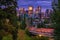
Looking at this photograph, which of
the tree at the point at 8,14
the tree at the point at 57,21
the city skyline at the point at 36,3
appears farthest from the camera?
the city skyline at the point at 36,3

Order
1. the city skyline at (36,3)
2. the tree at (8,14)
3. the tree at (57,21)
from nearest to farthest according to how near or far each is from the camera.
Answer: the tree at (57,21) < the tree at (8,14) < the city skyline at (36,3)

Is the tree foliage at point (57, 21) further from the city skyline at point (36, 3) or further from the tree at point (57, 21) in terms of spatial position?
the city skyline at point (36, 3)

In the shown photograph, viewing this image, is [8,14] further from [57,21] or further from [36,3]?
[36,3]

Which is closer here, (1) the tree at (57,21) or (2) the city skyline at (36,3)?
(1) the tree at (57,21)

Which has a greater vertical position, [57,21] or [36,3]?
[57,21]

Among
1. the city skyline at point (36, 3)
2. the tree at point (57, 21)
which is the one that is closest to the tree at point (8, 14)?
the tree at point (57, 21)

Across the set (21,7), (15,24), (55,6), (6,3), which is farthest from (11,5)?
(21,7)

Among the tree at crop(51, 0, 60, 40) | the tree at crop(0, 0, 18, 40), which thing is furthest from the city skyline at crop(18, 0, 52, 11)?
the tree at crop(51, 0, 60, 40)

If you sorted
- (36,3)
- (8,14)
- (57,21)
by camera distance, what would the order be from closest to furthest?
(57,21) → (8,14) → (36,3)

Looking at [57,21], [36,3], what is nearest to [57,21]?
[57,21]

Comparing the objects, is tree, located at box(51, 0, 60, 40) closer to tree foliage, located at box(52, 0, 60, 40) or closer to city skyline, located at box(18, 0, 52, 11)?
tree foliage, located at box(52, 0, 60, 40)

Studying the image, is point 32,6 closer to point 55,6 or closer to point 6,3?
point 6,3
